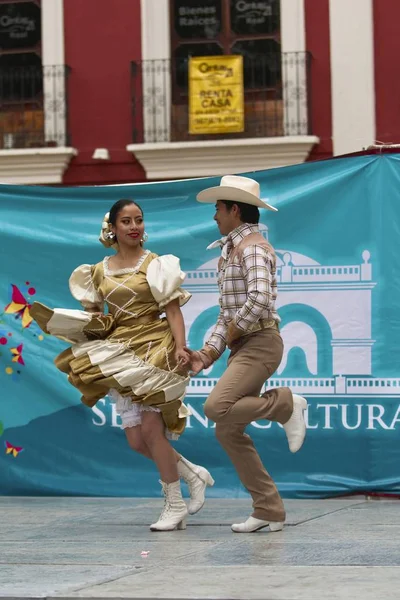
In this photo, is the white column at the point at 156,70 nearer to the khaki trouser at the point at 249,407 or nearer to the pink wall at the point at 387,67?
the pink wall at the point at 387,67

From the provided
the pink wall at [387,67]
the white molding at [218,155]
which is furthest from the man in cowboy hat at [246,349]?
the pink wall at [387,67]

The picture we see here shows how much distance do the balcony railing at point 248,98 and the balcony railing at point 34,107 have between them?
38.5 inches

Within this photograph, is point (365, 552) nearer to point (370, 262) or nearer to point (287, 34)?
point (370, 262)

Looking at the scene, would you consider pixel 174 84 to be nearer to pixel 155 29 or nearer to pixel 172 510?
pixel 155 29

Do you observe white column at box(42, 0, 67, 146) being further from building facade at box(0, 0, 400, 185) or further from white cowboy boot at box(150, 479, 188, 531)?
white cowboy boot at box(150, 479, 188, 531)

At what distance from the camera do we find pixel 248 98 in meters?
18.2

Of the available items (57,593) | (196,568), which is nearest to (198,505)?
(196,568)

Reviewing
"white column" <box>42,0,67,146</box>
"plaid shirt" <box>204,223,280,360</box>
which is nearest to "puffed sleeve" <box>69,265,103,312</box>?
"plaid shirt" <box>204,223,280,360</box>

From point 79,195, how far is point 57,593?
3.98 m

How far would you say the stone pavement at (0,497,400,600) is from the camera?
5133 mm

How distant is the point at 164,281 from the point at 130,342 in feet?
1.14

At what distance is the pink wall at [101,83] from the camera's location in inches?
723

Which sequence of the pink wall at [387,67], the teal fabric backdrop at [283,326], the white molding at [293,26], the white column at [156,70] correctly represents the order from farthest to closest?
the white column at [156,70] → the white molding at [293,26] → the pink wall at [387,67] → the teal fabric backdrop at [283,326]

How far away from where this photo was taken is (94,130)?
61.0ft
